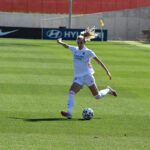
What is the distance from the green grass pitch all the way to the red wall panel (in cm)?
4542

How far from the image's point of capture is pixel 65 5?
239 ft

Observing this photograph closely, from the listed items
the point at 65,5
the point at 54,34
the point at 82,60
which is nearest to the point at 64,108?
the point at 82,60

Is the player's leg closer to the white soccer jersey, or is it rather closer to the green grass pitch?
the green grass pitch

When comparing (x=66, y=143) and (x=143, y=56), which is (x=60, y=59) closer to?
(x=143, y=56)

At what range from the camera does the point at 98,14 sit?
68812mm

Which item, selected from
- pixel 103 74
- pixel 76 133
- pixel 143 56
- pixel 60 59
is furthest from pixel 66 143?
pixel 143 56

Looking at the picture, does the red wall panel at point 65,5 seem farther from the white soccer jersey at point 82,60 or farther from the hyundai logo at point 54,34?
the white soccer jersey at point 82,60

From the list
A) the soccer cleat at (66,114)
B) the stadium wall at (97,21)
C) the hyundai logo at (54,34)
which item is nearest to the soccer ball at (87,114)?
the soccer cleat at (66,114)

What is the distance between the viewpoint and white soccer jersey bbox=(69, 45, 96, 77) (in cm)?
1404

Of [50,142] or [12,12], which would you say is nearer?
[50,142]

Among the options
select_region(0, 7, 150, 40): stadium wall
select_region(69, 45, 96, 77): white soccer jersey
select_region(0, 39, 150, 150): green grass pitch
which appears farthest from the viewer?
select_region(0, 7, 150, 40): stadium wall

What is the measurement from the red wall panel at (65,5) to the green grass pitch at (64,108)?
45416 mm

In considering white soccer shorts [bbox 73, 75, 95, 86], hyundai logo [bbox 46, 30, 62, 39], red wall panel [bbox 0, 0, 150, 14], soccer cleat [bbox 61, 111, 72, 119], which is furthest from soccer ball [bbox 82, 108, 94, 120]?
red wall panel [bbox 0, 0, 150, 14]

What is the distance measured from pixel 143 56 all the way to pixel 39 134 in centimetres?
2366
